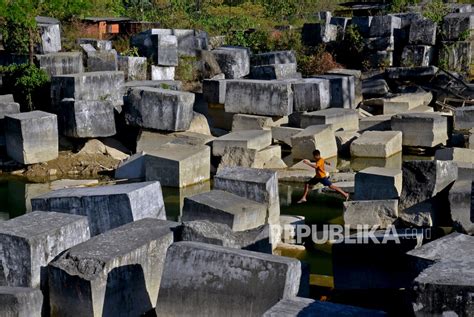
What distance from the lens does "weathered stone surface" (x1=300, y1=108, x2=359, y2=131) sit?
16.3 m

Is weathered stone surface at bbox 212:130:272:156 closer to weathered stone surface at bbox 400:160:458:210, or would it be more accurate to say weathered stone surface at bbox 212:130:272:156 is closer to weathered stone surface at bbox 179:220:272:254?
weathered stone surface at bbox 400:160:458:210

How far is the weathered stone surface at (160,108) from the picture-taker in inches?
591

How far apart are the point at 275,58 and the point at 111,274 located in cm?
1298

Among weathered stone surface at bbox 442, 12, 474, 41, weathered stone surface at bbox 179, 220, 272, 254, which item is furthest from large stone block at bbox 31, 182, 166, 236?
weathered stone surface at bbox 442, 12, 474, 41

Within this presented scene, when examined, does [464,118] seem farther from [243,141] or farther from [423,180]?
[423,180]

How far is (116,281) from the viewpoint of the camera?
707 centimetres

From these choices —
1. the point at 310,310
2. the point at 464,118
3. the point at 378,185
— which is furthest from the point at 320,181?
the point at 310,310

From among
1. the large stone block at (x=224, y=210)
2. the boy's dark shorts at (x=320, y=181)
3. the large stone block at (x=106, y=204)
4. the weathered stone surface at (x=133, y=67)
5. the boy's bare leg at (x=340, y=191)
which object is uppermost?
the weathered stone surface at (x=133, y=67)

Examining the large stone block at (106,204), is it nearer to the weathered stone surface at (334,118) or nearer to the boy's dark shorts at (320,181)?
the boy's dark shorts at (320,181)

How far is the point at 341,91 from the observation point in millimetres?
17406

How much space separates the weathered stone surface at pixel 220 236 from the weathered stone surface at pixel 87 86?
816 cm

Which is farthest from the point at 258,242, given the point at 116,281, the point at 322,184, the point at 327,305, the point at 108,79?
the point at 108,79

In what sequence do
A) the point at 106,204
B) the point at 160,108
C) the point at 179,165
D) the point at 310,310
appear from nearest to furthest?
the point at 310,310 → the point at 106,204 → the point at 179,165 → the point at 160,108

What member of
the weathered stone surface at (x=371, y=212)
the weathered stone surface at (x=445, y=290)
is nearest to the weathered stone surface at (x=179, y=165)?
the weathered stone surface at (x=371, y=212)
